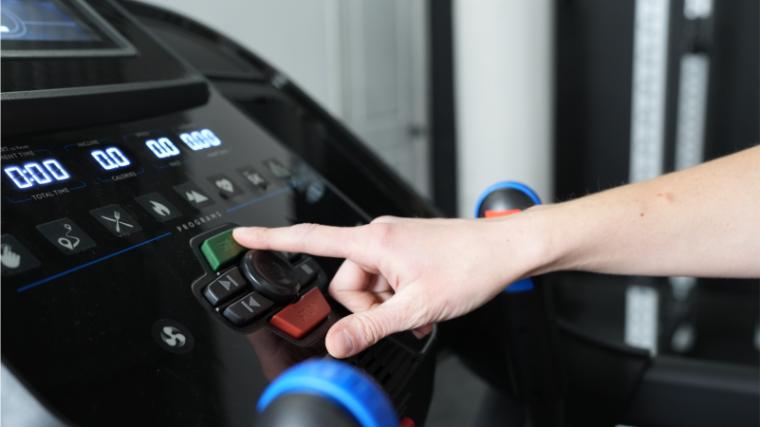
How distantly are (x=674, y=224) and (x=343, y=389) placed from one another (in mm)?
340

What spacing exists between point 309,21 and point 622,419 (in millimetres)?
932

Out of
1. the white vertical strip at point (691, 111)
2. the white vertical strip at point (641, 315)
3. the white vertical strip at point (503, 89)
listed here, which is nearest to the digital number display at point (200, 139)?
the white vertical strip at point (503, 89)

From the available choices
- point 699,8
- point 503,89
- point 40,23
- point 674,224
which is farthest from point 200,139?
point 699,8

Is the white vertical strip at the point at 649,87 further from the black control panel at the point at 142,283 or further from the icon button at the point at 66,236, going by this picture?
the icon button at the point at 66,236

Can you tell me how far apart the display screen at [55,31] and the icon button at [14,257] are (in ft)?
0.56

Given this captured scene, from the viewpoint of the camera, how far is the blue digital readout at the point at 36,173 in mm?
370

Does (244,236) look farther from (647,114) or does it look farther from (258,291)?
(647,114)

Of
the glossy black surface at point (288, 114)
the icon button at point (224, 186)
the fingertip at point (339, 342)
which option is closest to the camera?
the fingertip at point (339, 342)

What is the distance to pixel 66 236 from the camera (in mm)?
358

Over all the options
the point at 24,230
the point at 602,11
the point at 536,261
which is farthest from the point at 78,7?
the point at 602,11

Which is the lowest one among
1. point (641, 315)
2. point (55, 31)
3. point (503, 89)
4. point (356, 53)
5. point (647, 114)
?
point (641, 315)

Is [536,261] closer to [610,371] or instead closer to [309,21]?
[610,371]

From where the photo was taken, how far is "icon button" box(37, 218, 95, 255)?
13.8 inches

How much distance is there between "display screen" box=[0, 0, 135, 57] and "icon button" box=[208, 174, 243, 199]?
136 millimetres
